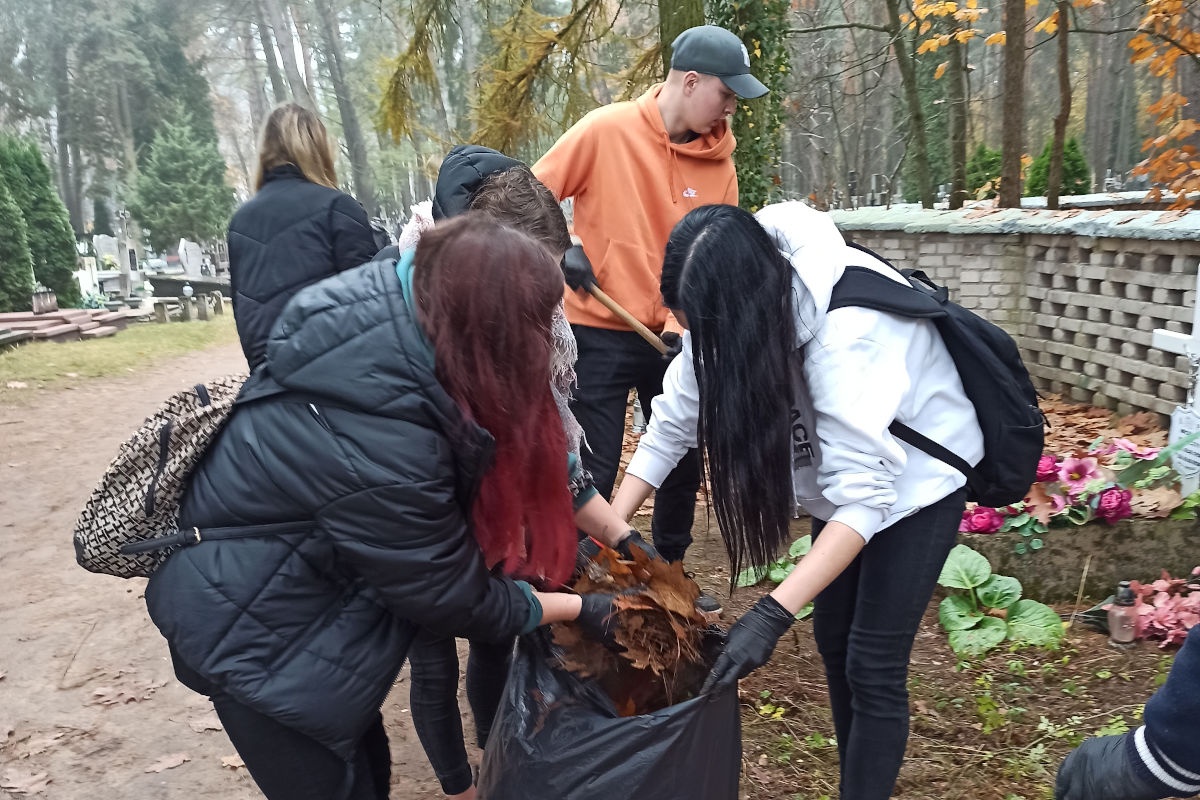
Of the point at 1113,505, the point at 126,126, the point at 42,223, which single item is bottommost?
the point at 1113,505

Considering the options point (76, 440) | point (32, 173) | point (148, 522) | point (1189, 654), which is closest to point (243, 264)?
point (148, 522)

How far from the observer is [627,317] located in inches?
102

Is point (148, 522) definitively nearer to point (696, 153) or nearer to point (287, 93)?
point (696, 153)

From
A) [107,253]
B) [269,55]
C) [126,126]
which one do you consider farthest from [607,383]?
[126,126]

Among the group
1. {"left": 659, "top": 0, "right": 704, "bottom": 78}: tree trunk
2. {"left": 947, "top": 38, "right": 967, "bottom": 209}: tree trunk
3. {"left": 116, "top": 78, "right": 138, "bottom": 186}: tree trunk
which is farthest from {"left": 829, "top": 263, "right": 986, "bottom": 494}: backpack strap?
{"left": 116, "top": 78, "right": 138, "bottom": 186}: tree trunk

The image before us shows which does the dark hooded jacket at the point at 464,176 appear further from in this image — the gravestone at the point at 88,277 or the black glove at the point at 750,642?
the gravestone at the point at 88,277

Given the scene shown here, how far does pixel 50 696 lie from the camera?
291 centimetres

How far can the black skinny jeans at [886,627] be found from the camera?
167 centimetres

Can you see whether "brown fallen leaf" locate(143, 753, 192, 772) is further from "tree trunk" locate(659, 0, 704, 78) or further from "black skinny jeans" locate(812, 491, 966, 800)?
"tree trunk" locate(659, 0, 704, 78)

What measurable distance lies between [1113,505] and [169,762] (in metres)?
3.03

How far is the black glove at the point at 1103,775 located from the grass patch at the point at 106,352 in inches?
270

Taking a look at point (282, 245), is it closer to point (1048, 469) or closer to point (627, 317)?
point (627, 317)

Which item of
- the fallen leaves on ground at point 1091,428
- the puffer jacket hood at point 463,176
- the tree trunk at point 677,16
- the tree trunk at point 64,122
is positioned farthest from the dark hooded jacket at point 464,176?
the tree trunk at point 64,122

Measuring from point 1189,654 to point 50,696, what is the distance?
3.18 metres
